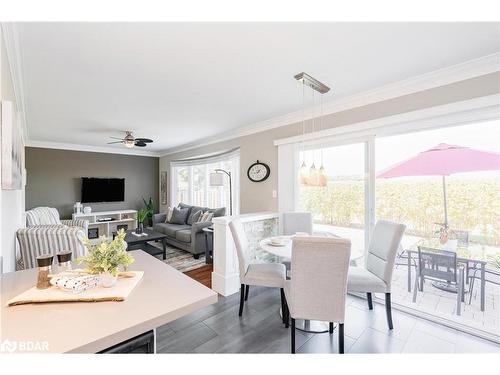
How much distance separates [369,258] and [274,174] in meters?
1.79

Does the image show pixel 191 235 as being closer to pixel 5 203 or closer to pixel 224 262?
pixel 224 262

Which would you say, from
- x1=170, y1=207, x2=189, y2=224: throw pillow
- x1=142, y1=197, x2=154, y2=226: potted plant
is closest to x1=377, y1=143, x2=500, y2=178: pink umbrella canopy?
x1=170, y1=207, x2=189, y2=224: throw pillow

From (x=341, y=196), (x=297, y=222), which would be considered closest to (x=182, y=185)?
(x=297, y=222)

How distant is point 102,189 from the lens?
603cm

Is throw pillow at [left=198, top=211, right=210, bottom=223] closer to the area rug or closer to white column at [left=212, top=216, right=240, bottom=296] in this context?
the area rug

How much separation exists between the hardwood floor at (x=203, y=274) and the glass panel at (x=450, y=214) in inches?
92.7

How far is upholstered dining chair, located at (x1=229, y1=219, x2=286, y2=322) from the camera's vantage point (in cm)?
223

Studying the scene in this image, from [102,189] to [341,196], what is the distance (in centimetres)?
595

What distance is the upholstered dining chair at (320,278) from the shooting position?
1632 mm

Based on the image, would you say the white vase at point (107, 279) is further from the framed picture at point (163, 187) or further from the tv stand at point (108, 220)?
the framed picture at point (163, 187)
